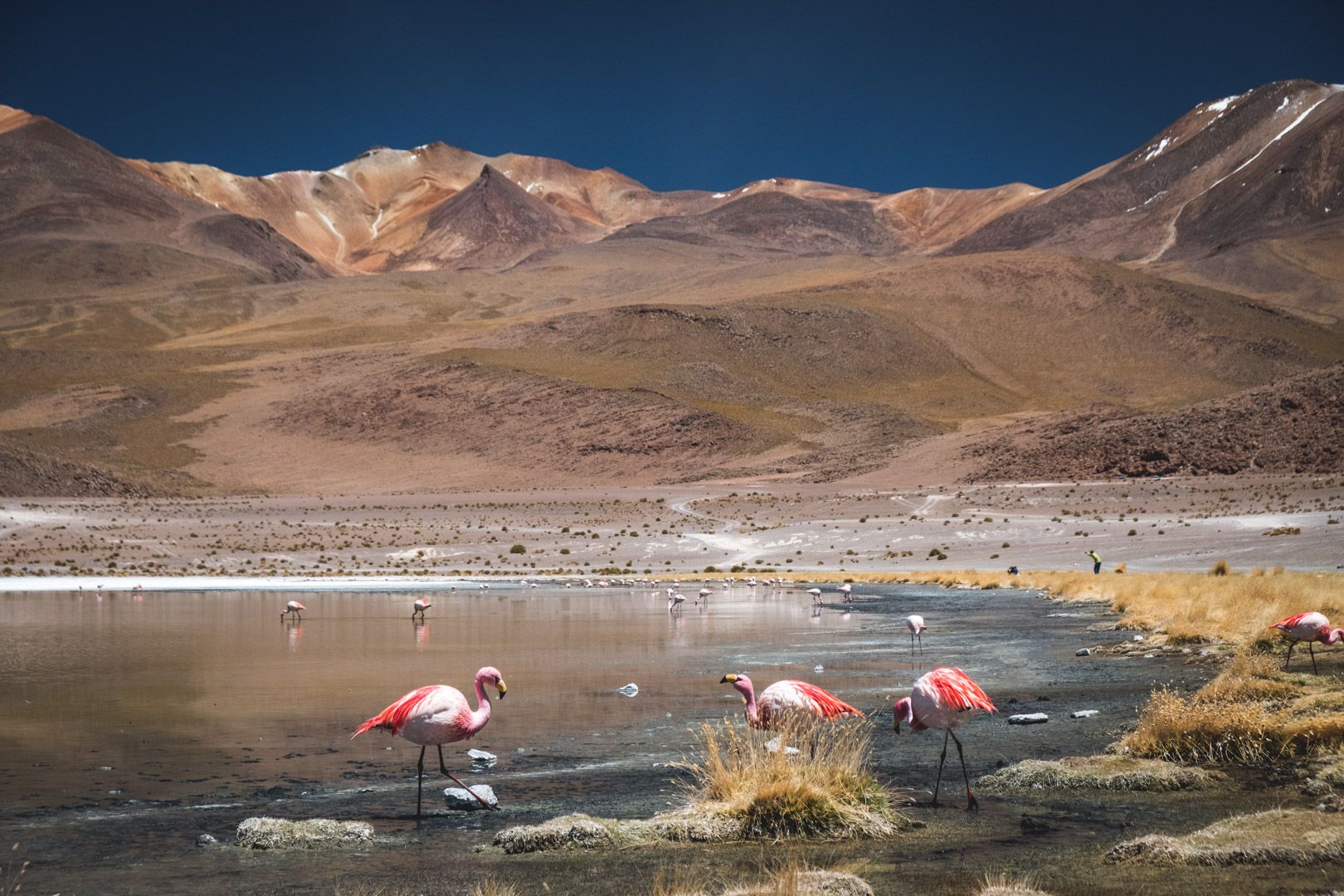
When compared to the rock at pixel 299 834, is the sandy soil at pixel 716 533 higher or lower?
higher

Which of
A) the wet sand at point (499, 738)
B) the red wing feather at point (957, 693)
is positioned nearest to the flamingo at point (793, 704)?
the red wing feather at point (957, 693)

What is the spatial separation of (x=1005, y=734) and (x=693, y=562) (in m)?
35.4

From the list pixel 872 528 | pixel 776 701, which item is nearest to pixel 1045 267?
pixel 872 528

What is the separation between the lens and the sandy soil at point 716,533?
137 feet

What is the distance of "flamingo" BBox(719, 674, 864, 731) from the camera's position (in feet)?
30.9

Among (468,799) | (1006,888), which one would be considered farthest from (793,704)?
(1006,888)

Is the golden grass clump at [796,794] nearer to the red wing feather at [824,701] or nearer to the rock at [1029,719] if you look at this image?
the red wing feather at [824,701]

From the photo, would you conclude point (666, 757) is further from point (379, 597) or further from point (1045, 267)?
point (1045, 267)

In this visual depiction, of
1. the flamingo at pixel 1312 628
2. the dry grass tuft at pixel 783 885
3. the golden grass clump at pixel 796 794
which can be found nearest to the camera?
the dry grass tuft at pixel 783 885

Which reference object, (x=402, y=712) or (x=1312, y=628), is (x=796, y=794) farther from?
(x=1312, y=628)

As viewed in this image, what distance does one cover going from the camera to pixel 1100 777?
31.3ft

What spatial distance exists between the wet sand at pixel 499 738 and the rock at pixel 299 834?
6.7 inches

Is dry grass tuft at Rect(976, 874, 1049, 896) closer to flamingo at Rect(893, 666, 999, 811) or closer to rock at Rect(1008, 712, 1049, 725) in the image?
flamingo at Rect(893, 666, 999, 811)

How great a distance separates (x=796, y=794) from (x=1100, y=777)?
2.62m
